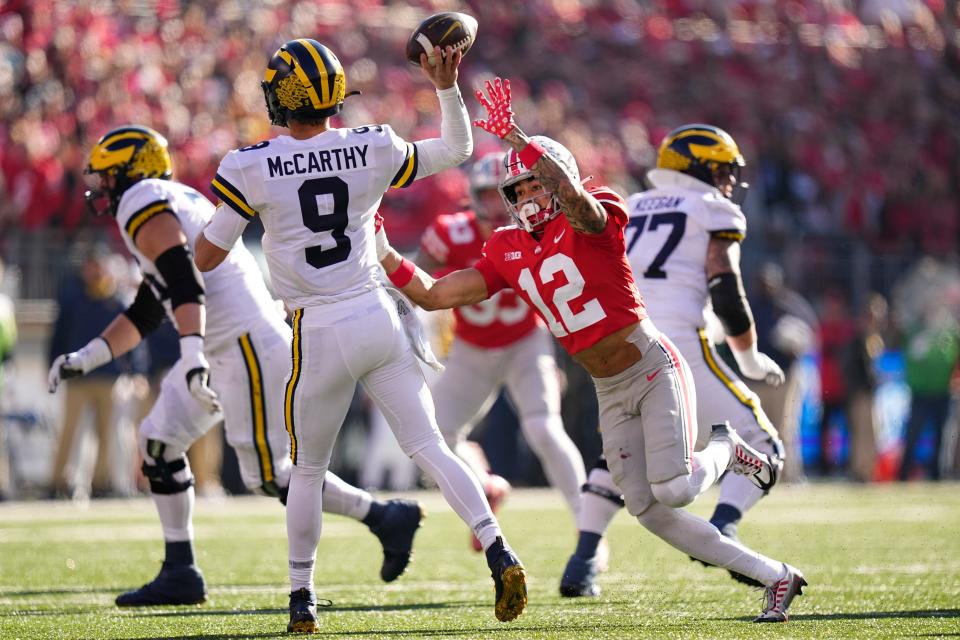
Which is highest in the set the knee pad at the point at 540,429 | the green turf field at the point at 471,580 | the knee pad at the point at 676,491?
the knee pad at the point at 676,491

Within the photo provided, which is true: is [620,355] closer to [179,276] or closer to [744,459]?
[744,459]

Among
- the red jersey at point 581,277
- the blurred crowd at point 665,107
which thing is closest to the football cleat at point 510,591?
the red jersey at point 581,277

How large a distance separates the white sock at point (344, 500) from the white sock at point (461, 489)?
0.91 m

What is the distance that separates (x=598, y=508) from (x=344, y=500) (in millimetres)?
1004

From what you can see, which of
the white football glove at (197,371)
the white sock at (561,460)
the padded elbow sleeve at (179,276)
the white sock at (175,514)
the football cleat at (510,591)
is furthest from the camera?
the white sock at (561,460)

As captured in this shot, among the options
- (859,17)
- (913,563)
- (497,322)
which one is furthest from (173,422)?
(859,17)

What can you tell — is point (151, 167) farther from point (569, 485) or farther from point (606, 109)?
point (606, 109)

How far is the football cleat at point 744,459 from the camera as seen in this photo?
4.83m

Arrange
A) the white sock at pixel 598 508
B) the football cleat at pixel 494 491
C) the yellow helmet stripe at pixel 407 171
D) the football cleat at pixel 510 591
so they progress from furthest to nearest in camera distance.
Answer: the football cleat at pixel 494 491
the white sock at pixel 598 508
the yellow helmet stripe at pixel 407 171
the football cleat at pixel 510 591

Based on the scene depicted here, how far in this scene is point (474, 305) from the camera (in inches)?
273

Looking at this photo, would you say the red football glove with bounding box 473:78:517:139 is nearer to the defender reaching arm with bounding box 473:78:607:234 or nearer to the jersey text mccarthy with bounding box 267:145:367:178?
the defender reaching arm with bounding box 473:78:607:234

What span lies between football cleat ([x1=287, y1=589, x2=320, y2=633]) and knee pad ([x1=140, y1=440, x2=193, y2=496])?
1197mm

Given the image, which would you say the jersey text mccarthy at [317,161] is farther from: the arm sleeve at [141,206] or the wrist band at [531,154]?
the arm sleeve at [141,206]

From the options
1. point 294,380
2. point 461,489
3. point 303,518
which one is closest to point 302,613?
point 303,518
